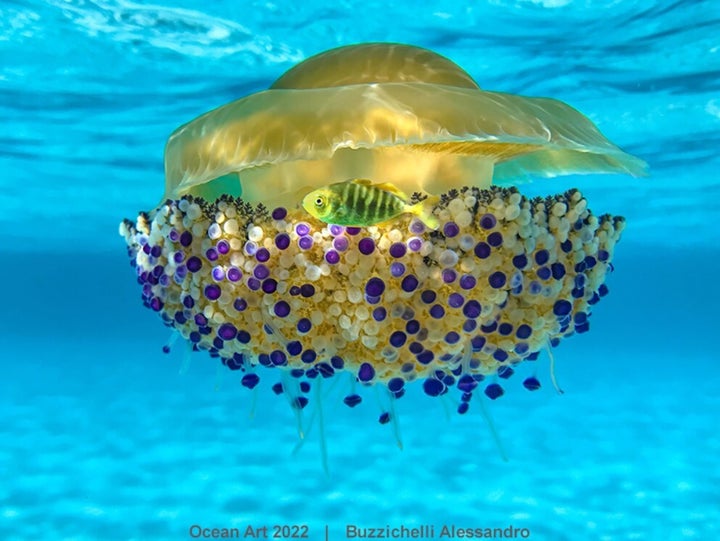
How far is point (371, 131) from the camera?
1968 millimetres

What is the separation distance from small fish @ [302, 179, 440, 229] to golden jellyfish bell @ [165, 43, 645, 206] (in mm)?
132

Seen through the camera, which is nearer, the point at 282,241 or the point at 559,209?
the point at 282,241

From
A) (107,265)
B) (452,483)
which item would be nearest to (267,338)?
(452,483)

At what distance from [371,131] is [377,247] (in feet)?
1.31

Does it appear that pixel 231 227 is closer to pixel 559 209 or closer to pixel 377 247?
pixel 377 247

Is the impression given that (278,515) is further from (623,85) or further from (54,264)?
(54,264)

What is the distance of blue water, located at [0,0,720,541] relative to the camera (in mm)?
8555

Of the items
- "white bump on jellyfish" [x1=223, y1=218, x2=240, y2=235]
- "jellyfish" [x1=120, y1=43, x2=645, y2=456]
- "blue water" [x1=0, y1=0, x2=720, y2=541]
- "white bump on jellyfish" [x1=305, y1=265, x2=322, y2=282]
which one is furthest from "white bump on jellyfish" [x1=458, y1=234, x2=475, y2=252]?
"blue water" [x1=0, y1=0, x2=720, y2=541]

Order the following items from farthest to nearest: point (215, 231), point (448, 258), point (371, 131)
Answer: point (215, 231), point (448, 258), point (371, 131)

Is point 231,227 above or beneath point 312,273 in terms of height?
above

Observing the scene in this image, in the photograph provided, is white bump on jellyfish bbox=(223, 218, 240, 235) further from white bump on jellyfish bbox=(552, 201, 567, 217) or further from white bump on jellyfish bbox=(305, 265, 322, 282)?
white bump on jellyfish bbox=(552, 201, 567, 217)

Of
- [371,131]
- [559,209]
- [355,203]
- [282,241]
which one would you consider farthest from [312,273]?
[559,209]

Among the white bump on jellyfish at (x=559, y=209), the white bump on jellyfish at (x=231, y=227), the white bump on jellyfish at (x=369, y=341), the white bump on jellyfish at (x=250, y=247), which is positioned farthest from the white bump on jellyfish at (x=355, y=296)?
the white bump on jellyfish at (x=559, y=209)

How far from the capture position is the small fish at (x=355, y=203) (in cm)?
202
